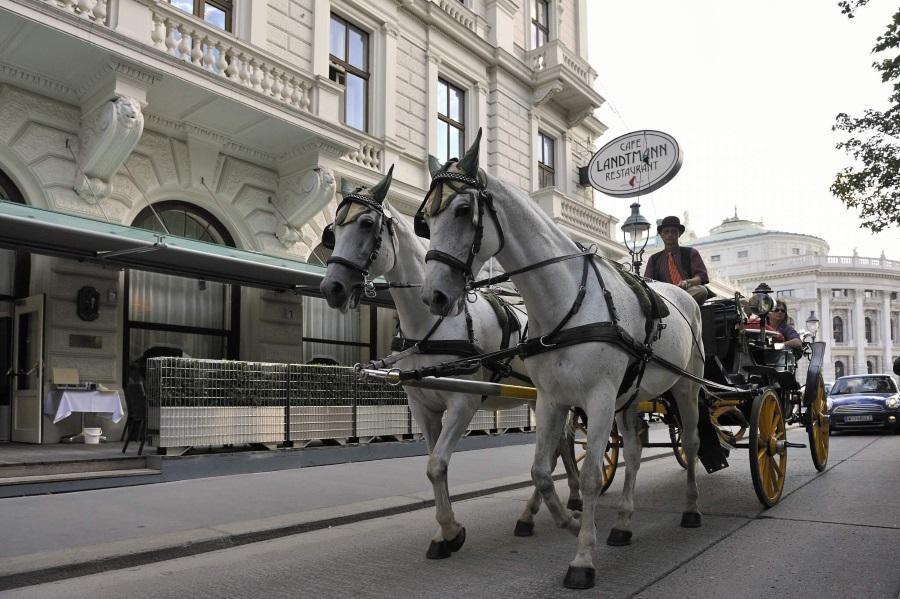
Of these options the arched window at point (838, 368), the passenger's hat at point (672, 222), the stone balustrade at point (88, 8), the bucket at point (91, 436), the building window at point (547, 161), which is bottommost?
the arched window at point (838, 368)

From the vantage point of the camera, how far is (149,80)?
10.2 metres

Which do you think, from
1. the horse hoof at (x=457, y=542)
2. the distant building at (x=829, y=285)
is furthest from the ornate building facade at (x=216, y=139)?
the distant building at (x=829, y=285)

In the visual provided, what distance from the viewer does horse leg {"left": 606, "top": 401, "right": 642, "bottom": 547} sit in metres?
5.02

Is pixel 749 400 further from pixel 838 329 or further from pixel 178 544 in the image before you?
pixel 838 329

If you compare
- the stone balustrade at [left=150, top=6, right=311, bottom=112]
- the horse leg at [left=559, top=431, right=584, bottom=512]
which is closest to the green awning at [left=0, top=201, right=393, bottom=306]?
the stone balustrade at [left=150, top=6, right=311, bottom=112]

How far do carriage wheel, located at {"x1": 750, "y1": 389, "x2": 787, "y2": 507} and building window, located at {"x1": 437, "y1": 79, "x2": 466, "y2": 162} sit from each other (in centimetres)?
1188

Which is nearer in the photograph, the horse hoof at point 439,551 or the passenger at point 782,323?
the horse hoof at point 439,551

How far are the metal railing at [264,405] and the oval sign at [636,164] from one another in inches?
193

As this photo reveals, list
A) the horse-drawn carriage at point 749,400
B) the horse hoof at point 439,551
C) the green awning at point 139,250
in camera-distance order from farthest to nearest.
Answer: the green awning at point 139,250 < the horse-drawn carriage at point 749,400 < the horse hoof at point 439,551

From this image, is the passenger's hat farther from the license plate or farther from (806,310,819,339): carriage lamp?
the license plate

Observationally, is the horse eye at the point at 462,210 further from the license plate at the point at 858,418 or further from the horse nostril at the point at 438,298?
the license plate at the point at 858,418

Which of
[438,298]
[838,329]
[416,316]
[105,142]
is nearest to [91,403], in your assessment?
[105,142]

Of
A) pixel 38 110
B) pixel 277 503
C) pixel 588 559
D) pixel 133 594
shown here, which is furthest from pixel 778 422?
pixel 38 110

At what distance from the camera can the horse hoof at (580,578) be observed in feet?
13.0
